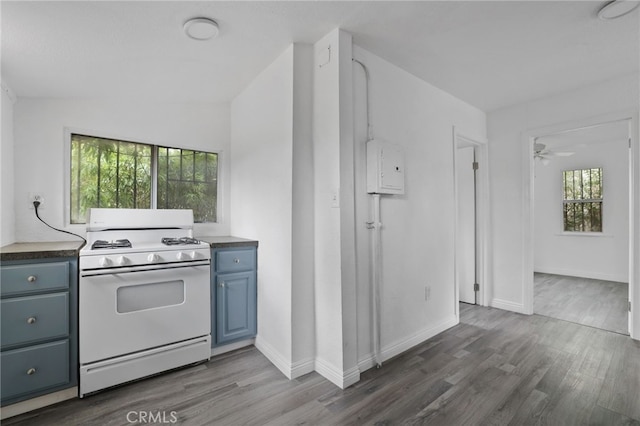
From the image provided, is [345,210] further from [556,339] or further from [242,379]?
[556,339]

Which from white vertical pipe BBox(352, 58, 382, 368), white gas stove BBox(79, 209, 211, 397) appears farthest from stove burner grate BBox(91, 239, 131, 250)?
white vertical pipe BBox(352, 58, 382, 368)

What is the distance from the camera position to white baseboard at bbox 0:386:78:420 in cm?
175

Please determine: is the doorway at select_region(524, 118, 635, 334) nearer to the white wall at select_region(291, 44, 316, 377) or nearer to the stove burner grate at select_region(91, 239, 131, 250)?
the white wall at select_region(291, 44, 316, 377)

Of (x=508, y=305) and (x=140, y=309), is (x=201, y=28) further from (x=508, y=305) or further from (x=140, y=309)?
(x=508, y=305)

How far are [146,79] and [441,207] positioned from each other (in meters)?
2.98

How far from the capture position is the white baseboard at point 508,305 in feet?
11.5

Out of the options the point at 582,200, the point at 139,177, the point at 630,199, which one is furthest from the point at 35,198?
the point at 582,200

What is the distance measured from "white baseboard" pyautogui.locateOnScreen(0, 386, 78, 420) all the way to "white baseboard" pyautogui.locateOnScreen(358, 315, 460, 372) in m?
1.94

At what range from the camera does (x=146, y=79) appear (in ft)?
8.03

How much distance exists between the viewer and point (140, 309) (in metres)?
2.12

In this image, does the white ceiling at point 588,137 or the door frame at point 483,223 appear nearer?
the door frame at point 483,223

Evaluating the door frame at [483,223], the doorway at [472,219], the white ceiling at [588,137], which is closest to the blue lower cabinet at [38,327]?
the doorway at [472,219]

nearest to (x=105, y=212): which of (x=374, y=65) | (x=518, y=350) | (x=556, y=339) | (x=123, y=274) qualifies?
(x=123, y=274)

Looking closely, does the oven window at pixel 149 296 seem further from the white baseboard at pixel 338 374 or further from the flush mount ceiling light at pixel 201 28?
the flush mount ceiling light at pixel 201 28
